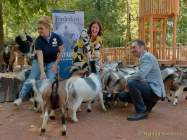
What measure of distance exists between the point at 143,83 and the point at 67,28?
3.58m

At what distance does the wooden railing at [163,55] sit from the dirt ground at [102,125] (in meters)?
6.89

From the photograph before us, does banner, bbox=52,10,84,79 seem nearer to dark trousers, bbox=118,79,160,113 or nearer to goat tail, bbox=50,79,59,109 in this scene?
dark trousers, bbox=118,79,160,113

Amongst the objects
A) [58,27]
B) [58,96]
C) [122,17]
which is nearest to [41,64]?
[58,96]

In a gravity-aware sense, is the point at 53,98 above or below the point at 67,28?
below

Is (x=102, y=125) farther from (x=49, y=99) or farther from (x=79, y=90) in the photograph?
(x=49, y=99)

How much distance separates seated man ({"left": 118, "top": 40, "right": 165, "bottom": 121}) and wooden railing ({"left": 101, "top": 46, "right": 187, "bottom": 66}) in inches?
281

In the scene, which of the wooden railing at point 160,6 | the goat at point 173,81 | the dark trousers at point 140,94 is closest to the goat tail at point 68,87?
the dark trousers at point 140,94

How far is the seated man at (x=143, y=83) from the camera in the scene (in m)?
7.34

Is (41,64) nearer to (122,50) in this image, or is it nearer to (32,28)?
(122,50)

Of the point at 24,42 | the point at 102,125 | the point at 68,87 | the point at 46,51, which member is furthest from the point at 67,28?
the point at 102,125

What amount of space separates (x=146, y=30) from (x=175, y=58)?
360 cm

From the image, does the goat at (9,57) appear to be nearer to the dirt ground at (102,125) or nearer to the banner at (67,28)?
the banner at (67,28)

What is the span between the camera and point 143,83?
7.53 meters

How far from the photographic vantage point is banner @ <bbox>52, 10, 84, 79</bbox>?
33.8 ft
